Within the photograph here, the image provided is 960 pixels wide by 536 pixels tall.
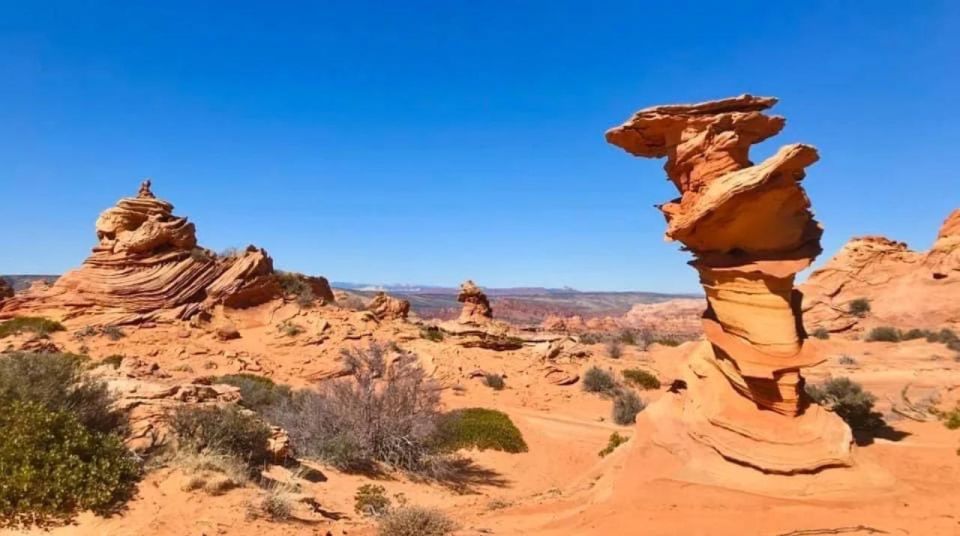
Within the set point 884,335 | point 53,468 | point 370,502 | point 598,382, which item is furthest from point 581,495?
point 884,335

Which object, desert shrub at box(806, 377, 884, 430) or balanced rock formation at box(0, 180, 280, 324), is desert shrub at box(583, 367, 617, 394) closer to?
desert shrub at box(806, 377, 884, 430)

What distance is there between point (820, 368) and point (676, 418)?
1745 cm

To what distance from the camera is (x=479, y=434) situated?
518 inches

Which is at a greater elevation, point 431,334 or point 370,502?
point 431,334

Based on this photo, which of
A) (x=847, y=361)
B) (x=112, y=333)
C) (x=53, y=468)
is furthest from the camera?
(x=847, y=361)

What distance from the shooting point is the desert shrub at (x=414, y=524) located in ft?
18.9

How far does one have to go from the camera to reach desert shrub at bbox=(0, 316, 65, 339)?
18.9 m

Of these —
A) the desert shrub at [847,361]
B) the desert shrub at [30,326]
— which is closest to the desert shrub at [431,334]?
the desert shrub at [30,326]

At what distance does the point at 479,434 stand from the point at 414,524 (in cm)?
747

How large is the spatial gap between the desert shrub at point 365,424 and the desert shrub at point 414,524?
13.8ft

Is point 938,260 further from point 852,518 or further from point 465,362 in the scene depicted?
point 852,518

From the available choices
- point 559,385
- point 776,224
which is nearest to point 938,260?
point 559,385

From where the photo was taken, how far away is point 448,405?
16406 mm

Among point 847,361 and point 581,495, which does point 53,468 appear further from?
point 847,361
